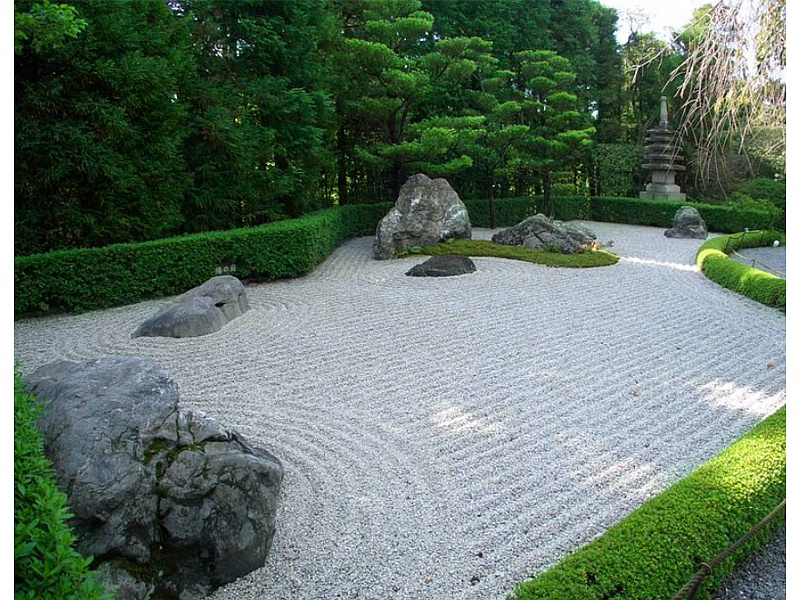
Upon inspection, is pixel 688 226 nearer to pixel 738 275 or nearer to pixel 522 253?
pixel 522 253

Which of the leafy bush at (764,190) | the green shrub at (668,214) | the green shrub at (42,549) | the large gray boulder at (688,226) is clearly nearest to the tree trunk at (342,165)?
the large gray boulder at (688,226)

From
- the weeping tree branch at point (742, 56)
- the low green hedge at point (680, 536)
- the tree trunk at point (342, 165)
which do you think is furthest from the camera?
the tree trunk at point (342, 165)

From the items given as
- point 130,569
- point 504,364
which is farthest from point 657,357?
point 130,569

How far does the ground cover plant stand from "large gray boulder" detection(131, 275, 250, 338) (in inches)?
198

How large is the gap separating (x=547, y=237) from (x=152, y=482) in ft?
33.1

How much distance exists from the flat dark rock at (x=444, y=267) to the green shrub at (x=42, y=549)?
313 inches

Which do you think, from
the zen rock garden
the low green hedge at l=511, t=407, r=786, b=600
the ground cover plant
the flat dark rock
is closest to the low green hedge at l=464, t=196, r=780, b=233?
the ground cover plant

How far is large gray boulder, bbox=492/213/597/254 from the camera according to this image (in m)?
11.7

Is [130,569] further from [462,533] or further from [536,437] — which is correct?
[536,437]

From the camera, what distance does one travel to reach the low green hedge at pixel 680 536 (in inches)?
97.2

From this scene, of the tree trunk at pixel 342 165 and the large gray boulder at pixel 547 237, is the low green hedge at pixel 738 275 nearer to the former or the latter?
the large gray boulder at pixel 547 237

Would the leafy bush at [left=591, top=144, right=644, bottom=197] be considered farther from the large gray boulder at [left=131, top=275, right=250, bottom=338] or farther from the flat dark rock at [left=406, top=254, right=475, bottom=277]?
the large gray boulder at [left=131, top=275, right=250, bottom=338]

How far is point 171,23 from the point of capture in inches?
397

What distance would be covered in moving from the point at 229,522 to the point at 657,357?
451 centimetres
